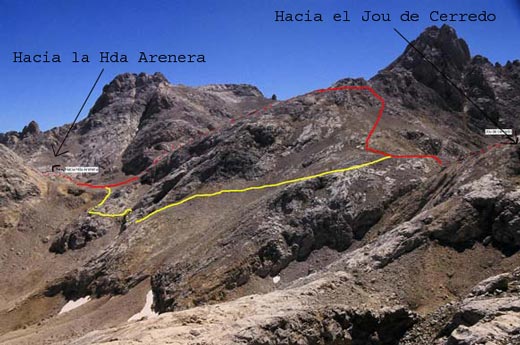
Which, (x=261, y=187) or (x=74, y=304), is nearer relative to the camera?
(x=74, y=304)

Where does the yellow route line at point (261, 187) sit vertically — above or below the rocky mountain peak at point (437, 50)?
below

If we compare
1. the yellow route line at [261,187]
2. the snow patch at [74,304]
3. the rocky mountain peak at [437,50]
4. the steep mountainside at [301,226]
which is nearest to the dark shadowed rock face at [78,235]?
the steep mountainside at [301,226]

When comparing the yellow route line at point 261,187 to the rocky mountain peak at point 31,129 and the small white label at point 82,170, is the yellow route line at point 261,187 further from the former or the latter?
the rocky mountain peak at point 31,129

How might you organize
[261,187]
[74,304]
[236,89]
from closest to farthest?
[74,304]
[261,187]
[236,89]

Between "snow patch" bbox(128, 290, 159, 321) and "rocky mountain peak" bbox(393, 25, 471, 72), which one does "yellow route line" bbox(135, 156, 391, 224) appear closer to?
"snow patch" bbox(128, 290, 159, 321)

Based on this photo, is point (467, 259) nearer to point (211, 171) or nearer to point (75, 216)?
point (211, 171)

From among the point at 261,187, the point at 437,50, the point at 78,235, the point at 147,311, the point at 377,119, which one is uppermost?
the point at 437,50

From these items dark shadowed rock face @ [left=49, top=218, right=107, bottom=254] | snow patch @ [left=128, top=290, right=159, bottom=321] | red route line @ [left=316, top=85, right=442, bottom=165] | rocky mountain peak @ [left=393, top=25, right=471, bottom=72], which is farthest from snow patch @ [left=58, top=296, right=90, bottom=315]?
rocky mountain peak @ [left=393, top=25, right=471, bottom=72]

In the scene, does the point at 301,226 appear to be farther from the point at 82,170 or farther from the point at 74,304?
the point at 82,170

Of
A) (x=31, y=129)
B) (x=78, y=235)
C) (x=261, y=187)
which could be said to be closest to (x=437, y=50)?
(x=261, y=187)
